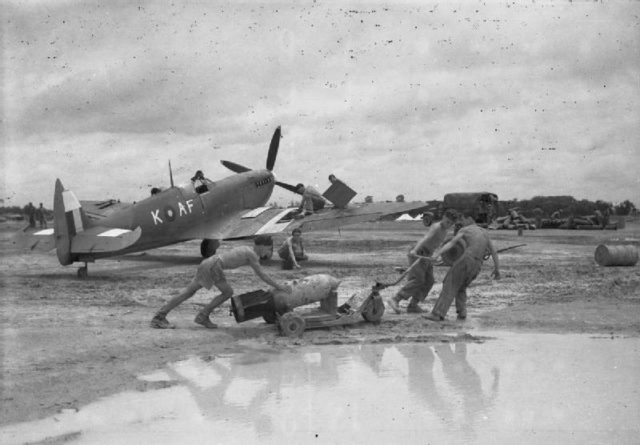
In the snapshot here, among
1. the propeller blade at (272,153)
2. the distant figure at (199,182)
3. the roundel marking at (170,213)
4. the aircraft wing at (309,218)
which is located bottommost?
the aircraft wing at (309,218)

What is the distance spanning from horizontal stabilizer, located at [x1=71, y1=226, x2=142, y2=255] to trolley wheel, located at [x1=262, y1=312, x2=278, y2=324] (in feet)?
26.4

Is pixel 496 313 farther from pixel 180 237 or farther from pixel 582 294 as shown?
pixel 180 237

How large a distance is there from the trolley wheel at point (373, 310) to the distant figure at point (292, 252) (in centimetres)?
809

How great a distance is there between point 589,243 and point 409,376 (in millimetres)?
25111

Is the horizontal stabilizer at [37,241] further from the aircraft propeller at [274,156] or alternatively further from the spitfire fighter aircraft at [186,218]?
the aircraft propeller at [274,156]

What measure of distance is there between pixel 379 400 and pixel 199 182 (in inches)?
633

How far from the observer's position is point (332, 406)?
7117 millimetres

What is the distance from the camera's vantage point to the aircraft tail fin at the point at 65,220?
17.6 m

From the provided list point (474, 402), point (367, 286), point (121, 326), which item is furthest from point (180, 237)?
point (474, 402)

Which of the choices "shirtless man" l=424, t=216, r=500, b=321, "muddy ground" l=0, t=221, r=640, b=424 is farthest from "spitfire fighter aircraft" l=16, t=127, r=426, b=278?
"shirtless man" l=424, t=216, r=500, b=321

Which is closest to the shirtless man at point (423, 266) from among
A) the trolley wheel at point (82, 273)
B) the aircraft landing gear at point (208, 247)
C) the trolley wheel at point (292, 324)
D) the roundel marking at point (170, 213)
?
the trolley wheel at point (292, 324)

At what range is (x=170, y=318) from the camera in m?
11.8

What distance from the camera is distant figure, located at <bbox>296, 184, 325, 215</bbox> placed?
77.7ft

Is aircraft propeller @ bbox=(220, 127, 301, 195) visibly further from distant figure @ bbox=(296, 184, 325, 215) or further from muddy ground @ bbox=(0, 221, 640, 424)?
muddy ground @ bbox=(0, 221, 640, 424)
